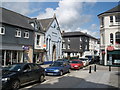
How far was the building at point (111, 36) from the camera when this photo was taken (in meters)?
26.2

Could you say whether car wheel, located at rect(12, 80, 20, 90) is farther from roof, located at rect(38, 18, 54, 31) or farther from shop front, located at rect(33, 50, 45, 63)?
roof, located at rect(38, 18, 54, 31)

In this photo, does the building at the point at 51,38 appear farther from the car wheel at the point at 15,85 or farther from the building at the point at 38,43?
the car wheel at the point at 15,85

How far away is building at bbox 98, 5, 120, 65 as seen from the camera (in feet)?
86.1

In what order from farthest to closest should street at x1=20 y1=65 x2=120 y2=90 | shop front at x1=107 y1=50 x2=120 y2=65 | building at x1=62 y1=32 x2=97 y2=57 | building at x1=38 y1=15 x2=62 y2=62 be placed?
building at x1=62 y1=32 x2=97 y2=57 < building at x1=38 y1=15 x2=62 y2=62 < shop front at x1=107 y1=50 x2=120 y2=65 < street at x1=20 y1=65 x2=120 y2=90

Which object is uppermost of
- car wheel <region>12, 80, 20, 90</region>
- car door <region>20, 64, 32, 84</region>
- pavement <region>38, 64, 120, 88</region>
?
car door <region>20, 64, 32, 84</region>

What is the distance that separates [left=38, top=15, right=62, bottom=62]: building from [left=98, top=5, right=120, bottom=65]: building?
10.8 metres

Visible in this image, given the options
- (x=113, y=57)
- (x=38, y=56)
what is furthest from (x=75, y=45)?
(x=113, y=57)

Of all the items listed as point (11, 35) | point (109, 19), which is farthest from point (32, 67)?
point (109, 19)

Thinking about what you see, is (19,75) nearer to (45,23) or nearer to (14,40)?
(14,40)

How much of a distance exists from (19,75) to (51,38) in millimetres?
24089

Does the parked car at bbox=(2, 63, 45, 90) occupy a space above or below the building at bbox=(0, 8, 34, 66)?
below

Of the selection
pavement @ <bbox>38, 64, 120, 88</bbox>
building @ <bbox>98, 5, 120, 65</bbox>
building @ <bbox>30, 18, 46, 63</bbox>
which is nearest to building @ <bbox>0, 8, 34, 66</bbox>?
building @ <bbox>30, 18, 46, 63</bbox>

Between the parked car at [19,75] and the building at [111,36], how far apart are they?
18342mm

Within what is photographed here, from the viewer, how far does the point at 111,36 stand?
88.6ft
